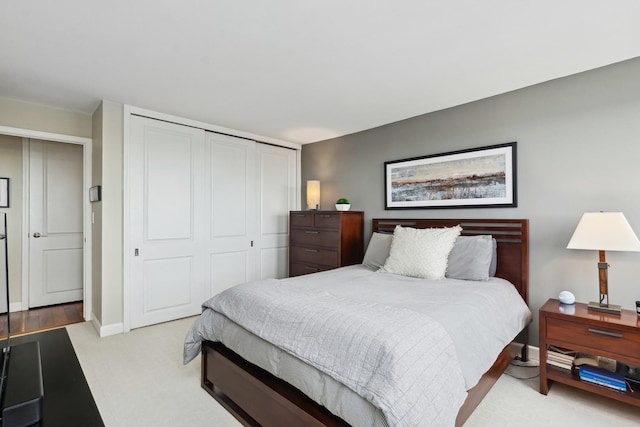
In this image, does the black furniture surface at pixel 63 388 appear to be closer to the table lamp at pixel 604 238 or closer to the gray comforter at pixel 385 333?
the gray comforter at pixel 385 333

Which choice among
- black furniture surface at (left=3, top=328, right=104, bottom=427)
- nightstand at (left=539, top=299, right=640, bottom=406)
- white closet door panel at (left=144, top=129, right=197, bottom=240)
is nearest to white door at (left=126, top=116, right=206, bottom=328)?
white closet door panel at (left=144, top=129, right=197, bottom=240)

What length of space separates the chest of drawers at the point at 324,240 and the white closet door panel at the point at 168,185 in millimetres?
1342

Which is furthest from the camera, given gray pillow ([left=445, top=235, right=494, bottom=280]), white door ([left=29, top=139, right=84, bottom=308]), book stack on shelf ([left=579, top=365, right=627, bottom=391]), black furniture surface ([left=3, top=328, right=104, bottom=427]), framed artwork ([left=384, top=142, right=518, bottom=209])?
white door ([left=29, top=139, right=84, bottom=308])

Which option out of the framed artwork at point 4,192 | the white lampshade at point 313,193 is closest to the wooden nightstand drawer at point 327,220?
the white lampshade at point 313,193

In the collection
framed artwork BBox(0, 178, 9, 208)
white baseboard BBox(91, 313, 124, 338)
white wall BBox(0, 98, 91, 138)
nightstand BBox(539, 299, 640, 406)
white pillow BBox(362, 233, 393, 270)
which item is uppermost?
white wall BBox(0, 98, 91, 138)

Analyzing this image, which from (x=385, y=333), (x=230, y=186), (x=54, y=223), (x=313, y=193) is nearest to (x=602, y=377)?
(x=385, y=333)

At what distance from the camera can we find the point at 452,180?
329 cm

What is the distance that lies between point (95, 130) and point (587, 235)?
4486 mm

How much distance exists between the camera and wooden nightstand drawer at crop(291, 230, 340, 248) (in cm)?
383

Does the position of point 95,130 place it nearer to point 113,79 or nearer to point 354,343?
point 113,79

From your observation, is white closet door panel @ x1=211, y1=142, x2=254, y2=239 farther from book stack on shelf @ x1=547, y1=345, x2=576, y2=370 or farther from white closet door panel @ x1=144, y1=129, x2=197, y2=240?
book stack on shelf @ x1=547, y1=345, x2=576, y2=370

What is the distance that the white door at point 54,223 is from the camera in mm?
4141

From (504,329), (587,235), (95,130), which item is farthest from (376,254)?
(95,130)

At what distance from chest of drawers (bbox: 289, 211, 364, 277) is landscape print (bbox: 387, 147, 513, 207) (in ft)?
1.85
